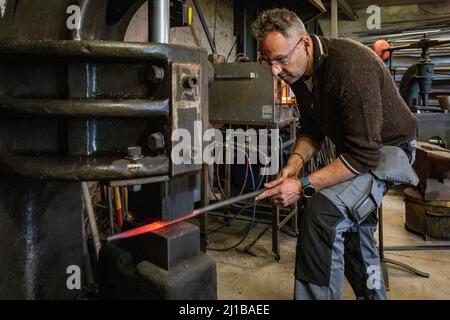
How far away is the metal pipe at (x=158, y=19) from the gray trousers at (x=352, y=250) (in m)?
0.79

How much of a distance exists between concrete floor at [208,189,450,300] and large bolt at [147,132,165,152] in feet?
4.63

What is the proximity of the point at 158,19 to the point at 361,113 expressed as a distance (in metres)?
0.77

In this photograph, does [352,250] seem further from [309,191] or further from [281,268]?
[281,268]

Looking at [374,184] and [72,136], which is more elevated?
[72,136]

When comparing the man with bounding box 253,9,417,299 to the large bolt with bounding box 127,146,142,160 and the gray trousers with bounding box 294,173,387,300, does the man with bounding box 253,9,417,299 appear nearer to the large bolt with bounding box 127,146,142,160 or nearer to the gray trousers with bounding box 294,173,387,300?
the gray trousers with bounding box 294,173,387,300

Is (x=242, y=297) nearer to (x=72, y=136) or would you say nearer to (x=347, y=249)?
(x=347, y=249)

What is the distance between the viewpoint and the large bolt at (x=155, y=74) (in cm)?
73

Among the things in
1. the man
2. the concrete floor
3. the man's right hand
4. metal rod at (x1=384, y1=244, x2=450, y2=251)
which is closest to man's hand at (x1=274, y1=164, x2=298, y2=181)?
the man's right hand

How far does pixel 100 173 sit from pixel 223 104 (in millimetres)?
2002

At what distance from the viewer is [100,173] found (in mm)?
732

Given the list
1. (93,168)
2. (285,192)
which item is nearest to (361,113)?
(285,192)

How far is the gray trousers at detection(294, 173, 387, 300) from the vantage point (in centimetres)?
125

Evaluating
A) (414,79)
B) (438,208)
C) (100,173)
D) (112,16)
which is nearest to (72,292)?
(100,173)

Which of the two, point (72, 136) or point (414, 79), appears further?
point (414, 79)
